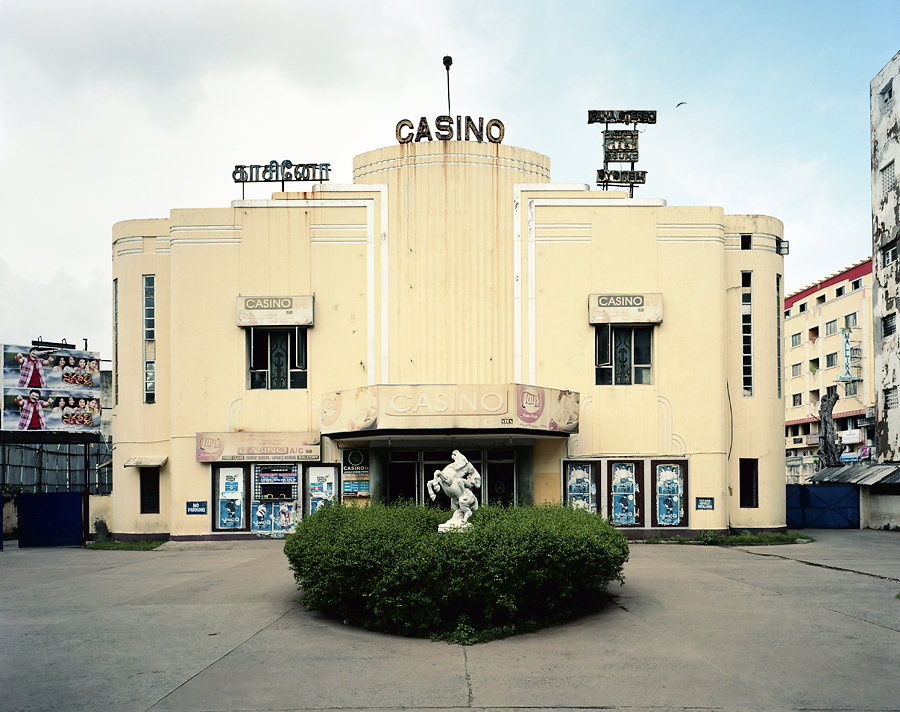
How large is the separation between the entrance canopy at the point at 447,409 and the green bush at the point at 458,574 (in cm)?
995

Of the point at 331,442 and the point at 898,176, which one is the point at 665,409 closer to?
the point at 331,442

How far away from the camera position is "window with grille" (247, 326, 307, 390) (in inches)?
1014

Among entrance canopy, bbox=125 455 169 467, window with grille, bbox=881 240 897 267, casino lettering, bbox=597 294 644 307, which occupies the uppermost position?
window with grille, bbox=881 240 897 267

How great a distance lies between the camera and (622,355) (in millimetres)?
25844

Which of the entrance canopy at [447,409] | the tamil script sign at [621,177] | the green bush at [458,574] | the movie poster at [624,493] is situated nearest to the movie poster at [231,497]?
the entrance canopy at [447,409]

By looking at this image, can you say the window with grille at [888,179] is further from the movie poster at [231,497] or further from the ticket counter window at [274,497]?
the movie poster at [231,497]

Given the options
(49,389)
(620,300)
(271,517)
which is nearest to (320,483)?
(271,517)

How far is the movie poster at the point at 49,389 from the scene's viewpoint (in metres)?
28.9

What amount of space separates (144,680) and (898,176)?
33524 millimetres

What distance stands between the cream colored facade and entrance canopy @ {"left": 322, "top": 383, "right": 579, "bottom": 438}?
4019 cm

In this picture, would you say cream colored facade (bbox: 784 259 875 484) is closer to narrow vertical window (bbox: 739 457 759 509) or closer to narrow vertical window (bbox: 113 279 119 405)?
narrow vertical window (bbox: 739 457 759 509)

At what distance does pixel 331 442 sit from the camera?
25500 mm

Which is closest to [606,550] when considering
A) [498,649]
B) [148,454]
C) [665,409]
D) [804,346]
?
[498,649]

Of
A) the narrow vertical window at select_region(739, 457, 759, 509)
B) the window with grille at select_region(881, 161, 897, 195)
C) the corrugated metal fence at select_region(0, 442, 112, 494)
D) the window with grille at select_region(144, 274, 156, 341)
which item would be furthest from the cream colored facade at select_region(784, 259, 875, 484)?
the corrugated metal fence at select_region(0, 442, 112, 494)
